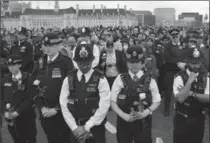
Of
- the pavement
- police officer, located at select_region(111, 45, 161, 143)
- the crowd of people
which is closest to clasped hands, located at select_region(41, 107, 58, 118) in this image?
the crowd of people

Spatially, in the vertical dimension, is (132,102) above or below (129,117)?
above

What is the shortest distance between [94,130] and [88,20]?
14888 centimetres

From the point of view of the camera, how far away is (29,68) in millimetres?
6766

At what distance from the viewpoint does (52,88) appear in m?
4.29

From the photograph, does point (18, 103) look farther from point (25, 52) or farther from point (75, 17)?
point (75, 17)

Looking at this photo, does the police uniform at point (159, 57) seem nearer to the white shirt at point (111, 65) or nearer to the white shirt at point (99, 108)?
the white shirt at point (111, 65)

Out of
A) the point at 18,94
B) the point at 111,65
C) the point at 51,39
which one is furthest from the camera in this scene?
the point at 111,65

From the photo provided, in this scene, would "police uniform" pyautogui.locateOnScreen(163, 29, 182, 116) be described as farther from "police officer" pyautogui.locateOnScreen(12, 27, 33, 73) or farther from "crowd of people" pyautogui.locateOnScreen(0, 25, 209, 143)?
"police officer" pyautogui.locateOnScreen(12, 27, 33, 73)

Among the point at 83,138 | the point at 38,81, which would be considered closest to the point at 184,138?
the point at 83,138

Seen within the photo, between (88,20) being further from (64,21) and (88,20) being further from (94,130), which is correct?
(94,130)

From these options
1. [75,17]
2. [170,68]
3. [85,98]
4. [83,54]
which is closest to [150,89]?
[85,98]

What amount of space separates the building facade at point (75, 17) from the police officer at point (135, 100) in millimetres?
141444

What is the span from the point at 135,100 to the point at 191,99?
820mm

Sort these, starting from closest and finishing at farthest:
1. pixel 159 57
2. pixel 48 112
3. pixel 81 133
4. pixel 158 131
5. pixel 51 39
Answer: pixel 81 133, pixel 48 112, pixel 51 39, pixel 158 131, pixel 159 57
